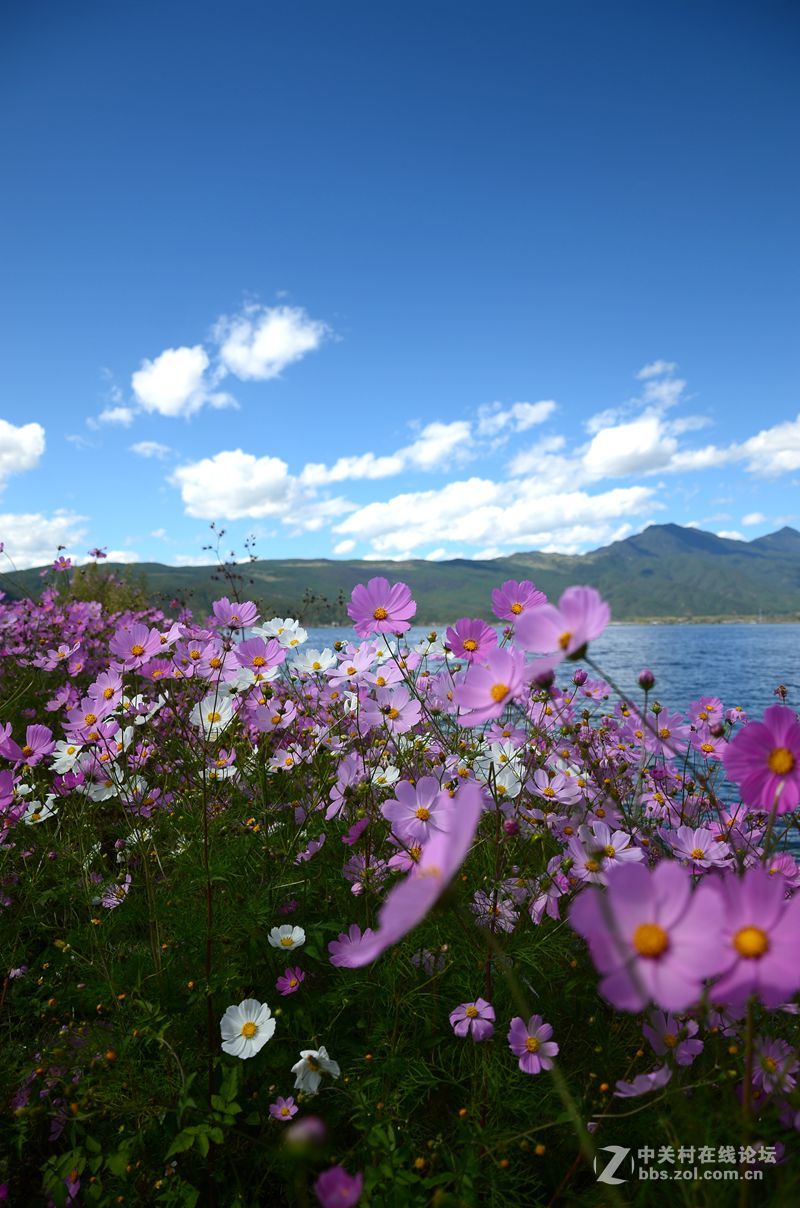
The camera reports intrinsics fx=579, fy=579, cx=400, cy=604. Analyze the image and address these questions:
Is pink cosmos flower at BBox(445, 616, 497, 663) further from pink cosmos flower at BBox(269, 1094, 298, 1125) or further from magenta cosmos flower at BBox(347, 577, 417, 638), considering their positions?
pink cosmos flower at BBox(269, 1094, 298, 1125)

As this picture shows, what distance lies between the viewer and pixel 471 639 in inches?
56.6

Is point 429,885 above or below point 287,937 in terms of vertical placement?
above

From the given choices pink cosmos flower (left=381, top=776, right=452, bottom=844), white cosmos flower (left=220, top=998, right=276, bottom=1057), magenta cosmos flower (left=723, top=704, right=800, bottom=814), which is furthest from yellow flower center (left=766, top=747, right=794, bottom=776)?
white cosmos flower (left=220, top=998, right=276, bottom=1057)

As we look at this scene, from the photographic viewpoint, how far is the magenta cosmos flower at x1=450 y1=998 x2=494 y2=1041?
4.77 feet

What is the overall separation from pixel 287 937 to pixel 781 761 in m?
1.51

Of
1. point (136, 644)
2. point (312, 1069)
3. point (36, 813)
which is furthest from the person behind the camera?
point (36, 813)

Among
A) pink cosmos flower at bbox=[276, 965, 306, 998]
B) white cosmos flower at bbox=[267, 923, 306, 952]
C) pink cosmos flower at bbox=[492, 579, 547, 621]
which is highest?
pink cosmos flower at bbox=[492, 579, 547, 621]

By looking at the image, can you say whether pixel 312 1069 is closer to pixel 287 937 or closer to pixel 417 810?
pixel 287 937

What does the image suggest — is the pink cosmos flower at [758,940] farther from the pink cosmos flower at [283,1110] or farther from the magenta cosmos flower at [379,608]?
the pink cosmos flower at [283,1110]

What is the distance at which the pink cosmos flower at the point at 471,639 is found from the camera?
140 cm

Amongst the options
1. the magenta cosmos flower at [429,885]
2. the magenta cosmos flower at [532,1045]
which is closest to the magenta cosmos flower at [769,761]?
the magenta cosmos flower at [429,885]

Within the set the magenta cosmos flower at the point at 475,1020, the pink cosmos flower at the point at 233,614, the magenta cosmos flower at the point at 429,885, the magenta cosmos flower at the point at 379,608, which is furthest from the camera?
the pink cosmos flower at the point at 233,614

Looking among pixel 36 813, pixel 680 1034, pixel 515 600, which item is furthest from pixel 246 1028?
pixel 36 813

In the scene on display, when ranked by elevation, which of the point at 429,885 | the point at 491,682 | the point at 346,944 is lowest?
the point at 346,944
